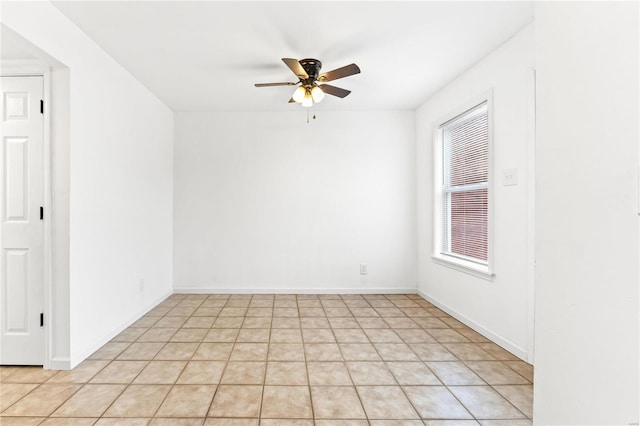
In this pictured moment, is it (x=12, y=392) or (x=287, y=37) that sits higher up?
(x=287, y=37)

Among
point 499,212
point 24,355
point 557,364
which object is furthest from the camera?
point 499,212

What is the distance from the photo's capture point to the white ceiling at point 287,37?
2.20m

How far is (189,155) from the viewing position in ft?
14.6

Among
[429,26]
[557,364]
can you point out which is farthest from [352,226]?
[557,364]

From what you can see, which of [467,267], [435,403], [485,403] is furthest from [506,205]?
[435,403]

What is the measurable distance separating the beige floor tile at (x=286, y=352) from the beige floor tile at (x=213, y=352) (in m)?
0.36

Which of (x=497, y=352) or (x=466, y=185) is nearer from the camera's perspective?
(x=497, y=352)

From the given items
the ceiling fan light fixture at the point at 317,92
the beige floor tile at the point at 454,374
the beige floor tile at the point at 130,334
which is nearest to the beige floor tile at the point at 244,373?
the beige floor tile at the point at 130,334

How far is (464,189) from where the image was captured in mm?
3465

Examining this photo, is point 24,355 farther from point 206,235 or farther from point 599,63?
point 599,63

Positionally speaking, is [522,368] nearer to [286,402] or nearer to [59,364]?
[286,402]

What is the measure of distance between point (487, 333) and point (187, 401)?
8.37 feet

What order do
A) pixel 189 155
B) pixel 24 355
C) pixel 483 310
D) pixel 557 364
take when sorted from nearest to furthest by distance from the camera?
pixel 557 364 < pixel 24 355 < pixel 483 310 < pixel 189 155

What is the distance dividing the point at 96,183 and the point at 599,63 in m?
3.25
